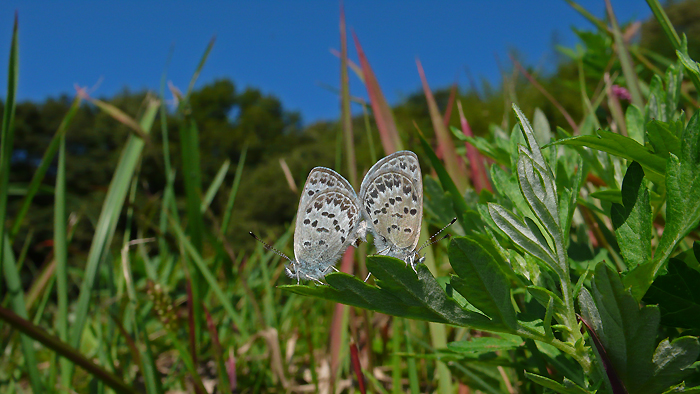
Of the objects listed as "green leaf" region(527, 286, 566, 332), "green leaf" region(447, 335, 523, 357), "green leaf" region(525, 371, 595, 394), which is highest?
"green leaf" region(527, 286, 566, 332)

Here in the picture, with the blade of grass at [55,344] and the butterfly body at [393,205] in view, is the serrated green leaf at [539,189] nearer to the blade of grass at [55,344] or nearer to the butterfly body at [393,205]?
the butterfly body at [393,205]

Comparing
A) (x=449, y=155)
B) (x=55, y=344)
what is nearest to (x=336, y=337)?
(x=449, y=155)

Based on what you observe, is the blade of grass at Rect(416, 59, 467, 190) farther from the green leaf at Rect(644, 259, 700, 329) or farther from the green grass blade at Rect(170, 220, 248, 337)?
the green grass blade at Rect(170, 220, 248, 337)

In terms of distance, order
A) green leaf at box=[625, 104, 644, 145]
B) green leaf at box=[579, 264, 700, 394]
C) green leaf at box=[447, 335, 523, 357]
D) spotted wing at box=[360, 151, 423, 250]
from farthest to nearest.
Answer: spotted wing at box=[360, 151, 423, 250] → green leaf at box=[625, 104, 644, 145] → green leaf at box=[447, 335, 523, 357] → green leaf at box=[579, 264, 700, 394]

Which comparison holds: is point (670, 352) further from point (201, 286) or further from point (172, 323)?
point (201, 286)

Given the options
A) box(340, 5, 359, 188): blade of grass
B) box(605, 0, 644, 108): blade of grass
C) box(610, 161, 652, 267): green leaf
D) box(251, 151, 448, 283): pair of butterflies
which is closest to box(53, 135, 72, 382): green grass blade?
box(251, 151, 448, 283): pair of butterflies

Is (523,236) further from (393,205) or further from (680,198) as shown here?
(393,205)
